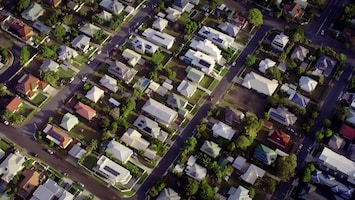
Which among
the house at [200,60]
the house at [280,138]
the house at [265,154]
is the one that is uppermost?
the house at [200,60]

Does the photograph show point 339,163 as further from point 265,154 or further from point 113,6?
point 113,6

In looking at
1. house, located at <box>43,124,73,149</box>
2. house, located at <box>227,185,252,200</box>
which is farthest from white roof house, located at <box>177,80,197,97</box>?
house, located at <box>43,124,73,149</box>

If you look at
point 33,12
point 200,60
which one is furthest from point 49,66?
point 200,60

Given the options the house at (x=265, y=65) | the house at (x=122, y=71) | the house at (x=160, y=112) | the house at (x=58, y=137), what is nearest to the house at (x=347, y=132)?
the house at (x=265, y=65)

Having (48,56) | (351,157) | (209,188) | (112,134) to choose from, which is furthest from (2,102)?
(351,157)

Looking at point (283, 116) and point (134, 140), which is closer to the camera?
point (134, 140)

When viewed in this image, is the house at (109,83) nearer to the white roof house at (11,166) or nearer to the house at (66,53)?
the house at (66,53)
